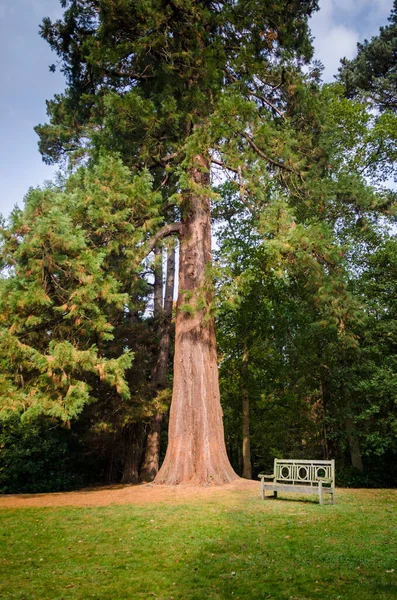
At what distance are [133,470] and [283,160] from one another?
1027cm

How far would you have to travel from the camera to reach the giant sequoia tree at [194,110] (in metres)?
9.98

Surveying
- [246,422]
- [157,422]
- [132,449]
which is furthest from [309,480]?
[246,422]

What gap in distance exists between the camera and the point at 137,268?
10.2 meters

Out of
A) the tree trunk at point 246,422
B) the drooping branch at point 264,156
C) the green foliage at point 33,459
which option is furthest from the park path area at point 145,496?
the drooping branch at point 264,156

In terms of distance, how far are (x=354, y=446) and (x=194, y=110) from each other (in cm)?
1254

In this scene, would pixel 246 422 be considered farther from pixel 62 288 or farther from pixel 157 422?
pixel 62 288

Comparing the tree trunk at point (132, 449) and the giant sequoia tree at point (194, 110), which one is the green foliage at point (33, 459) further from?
the giant sequoia tree at point (194, 110)

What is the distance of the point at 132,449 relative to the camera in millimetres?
14055

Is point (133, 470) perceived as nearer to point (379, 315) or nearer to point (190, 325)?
point (190, 325)

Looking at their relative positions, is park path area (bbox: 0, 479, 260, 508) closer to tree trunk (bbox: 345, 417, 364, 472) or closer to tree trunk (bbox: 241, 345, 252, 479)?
tree trunk (bbox: 345, 417, 364, 472)

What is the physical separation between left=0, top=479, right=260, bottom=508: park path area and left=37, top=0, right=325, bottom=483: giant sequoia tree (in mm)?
414

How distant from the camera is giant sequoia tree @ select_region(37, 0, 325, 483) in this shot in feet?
32.7

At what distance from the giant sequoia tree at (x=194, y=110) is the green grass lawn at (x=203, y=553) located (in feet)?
10.4

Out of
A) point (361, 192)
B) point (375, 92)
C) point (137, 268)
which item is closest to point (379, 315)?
point (361, 192)
